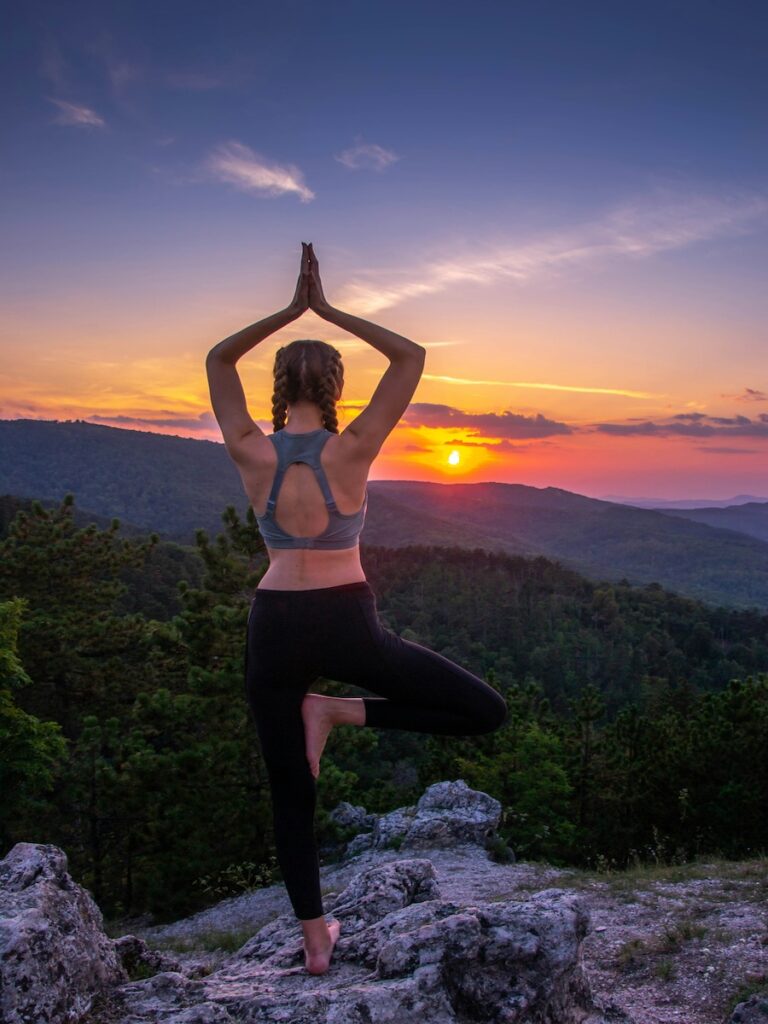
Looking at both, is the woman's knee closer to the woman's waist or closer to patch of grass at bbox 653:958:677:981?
the woman's waist

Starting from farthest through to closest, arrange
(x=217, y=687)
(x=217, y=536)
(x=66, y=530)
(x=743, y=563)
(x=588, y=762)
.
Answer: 1. (x=743, y=563)
2. (x=66, y=530)
3. (x=588, y=762)
4. (x=217, y=536)
5. (x=217, y=687)

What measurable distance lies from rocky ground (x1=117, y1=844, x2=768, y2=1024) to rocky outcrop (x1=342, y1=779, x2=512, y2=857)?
951mm

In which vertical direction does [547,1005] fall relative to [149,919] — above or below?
above

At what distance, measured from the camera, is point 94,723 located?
44.9ft

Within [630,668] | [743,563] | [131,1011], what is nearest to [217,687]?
[131,1011]

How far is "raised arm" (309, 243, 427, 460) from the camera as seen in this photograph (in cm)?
258

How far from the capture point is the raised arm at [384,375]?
2.58 metres

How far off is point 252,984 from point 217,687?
10.8m

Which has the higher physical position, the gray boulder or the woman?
the woman

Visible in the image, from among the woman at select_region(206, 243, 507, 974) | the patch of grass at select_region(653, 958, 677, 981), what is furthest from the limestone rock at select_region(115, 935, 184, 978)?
the patch of grass at select_region(653, 958, 677, 981)

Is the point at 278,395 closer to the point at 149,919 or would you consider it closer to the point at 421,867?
the point at 421,867

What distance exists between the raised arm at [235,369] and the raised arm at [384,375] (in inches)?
1.9

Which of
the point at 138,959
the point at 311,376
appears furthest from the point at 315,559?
the point at 138,959

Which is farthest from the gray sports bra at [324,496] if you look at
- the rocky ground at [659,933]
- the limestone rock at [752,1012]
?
the limestone rock at [752,1012]
